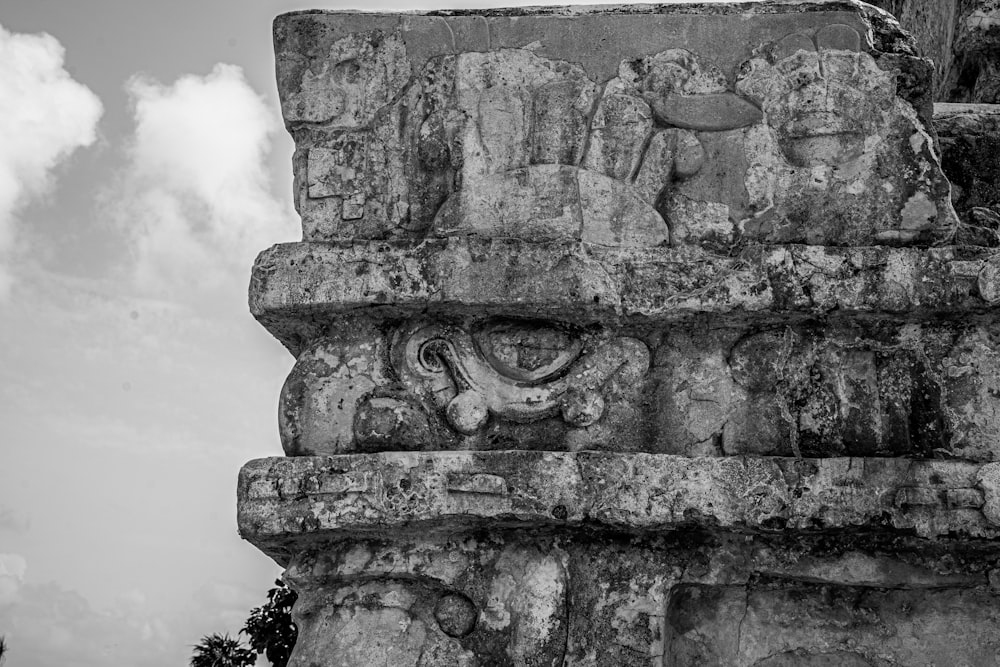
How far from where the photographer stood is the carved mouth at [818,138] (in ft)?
14.7

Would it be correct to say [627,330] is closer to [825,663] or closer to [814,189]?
[814,189]

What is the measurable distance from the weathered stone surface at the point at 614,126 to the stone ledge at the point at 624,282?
165mm

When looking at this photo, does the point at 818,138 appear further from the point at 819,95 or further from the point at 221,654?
the point at 221,654

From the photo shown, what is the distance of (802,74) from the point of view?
4523 millimetres

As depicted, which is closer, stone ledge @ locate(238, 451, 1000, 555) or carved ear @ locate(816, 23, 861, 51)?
stone ledge @ locate(238, 451, 1000, 555)

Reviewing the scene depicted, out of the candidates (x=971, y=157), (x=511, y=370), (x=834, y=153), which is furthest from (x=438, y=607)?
(x=971, y=157)

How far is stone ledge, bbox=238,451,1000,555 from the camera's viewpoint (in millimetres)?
3947

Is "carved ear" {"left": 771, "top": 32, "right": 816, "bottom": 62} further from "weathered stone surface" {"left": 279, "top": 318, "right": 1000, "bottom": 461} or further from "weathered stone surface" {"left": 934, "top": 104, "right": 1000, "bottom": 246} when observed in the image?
"weathered stone surface" {"left": 279, "top": 318, "right": 1000, "bottom": 461}

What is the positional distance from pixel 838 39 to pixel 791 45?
0.19 m

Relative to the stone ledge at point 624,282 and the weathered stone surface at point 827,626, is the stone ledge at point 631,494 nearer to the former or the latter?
the weathered stone surface at point 827,626

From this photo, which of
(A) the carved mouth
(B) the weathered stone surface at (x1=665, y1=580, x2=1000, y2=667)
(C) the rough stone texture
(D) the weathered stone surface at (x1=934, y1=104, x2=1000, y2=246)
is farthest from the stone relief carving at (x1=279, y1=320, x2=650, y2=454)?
(C) the rough stone texture

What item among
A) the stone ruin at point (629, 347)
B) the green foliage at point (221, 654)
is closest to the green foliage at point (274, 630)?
the green foliage at point (221, 654)

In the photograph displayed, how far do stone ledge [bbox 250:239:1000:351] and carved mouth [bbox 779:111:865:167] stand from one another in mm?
437

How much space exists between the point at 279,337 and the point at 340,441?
552 millimetres
